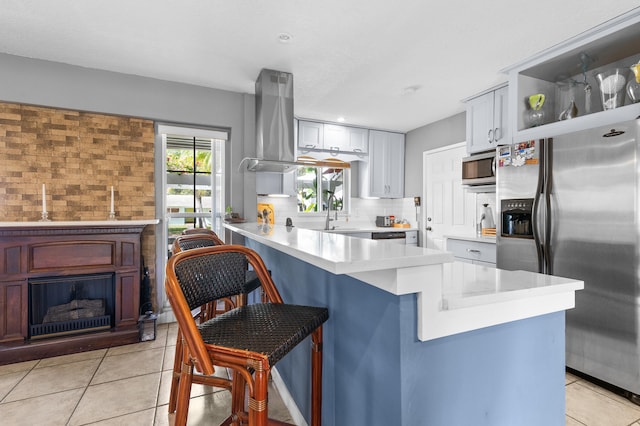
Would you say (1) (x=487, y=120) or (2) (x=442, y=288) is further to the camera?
(1) (x=487, y=120)

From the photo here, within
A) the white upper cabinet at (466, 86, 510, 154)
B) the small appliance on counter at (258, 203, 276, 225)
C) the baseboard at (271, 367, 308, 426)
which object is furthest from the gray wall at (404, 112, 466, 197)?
the baseboard at (271, 367, 308, 426)

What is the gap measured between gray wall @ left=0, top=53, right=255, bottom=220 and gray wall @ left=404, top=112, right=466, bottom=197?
104 inches

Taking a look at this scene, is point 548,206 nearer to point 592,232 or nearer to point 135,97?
point 592,232

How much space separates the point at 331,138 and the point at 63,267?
11.4 ft

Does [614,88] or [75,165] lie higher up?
[614,88]

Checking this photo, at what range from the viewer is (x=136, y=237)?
302 centimetres

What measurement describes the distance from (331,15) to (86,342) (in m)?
3.31

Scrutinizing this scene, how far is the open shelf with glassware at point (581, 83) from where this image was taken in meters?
2.37

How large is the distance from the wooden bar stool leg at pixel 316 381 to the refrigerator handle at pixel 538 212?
2.15 meters

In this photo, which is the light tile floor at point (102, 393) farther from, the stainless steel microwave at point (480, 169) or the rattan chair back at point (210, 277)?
the stainless steel microwave at point (480, 169)

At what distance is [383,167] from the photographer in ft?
16.8

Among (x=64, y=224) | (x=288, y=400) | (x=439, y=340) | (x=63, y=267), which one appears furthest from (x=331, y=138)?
(x=439, y=340)

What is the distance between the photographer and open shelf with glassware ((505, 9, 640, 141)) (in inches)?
93.4

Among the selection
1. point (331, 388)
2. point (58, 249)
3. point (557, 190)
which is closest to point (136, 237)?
point (58, 249)
